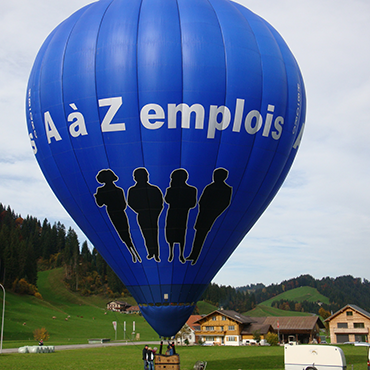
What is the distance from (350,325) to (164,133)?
58.6m

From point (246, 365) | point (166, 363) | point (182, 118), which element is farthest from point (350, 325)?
point (182, 118)

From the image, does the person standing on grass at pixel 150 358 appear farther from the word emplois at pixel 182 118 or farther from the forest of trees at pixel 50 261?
the forest of trees at pixel 50 261

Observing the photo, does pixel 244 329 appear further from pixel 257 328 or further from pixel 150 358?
pixel 150 358

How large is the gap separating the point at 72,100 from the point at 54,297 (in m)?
123

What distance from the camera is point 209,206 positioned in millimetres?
17312

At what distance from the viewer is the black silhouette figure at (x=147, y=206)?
16828 millimetres

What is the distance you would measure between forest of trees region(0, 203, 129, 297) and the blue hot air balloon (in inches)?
4158

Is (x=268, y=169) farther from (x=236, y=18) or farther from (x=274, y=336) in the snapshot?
(x=274, y=336)

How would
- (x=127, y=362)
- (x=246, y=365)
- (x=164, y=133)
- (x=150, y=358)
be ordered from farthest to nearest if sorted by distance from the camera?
(x=127, y=362) < (x=246, y=365) < (x=150, y=358) < (x=164, y=133)

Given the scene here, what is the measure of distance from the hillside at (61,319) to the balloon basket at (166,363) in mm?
48080

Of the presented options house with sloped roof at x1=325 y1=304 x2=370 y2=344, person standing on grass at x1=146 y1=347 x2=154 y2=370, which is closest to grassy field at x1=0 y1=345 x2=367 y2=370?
person standing on grass at x1=146 y1=347 x2=154 y2=370

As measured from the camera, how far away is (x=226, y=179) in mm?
17391

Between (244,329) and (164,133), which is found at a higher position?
(164,133)

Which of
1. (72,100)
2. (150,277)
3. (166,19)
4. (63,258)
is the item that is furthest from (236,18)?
(63,258)
